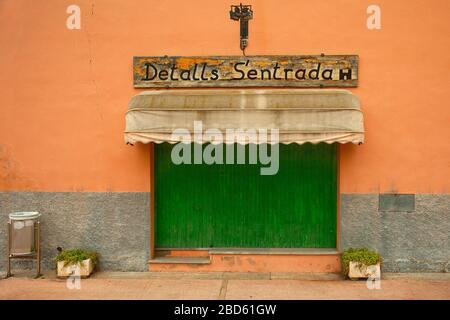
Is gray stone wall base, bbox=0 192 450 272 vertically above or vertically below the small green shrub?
above

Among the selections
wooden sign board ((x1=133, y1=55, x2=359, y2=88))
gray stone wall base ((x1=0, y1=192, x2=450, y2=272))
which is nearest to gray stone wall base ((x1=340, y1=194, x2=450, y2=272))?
gray stone wall base ((x1=0, y1=192, x2=450, y2=272))

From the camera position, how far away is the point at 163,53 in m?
8.25

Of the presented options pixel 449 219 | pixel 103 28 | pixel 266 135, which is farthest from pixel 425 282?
pixel 103 28

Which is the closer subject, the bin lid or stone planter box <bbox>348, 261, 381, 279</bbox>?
stone planter box <bbox>348, 261, 381, 279</bbox>

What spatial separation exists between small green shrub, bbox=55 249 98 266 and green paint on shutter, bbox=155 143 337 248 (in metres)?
1.20

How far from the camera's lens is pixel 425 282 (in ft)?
24.8

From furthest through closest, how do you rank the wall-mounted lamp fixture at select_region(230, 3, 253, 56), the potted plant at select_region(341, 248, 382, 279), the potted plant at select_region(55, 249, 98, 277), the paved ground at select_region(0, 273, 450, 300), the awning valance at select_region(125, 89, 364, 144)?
the wall-mounted lamp fixture at select_region(230, 3, 253, 56)
the potted plant at select_region(55, 249, 98, 277)
the potted plant at select_region(341, 248, 382, 279)
the awning valance at select_region(125, 89, 364, 144)
the paved ground at select_region(0, 273, 450, 300)

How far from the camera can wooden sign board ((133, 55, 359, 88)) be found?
8.05 meters

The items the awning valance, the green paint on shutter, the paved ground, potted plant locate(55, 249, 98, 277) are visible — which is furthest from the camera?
the green paint on shutter

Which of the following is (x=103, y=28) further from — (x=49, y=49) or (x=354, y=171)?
(x=354, y=171)

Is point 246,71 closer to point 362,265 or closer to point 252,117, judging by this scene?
point 252,117

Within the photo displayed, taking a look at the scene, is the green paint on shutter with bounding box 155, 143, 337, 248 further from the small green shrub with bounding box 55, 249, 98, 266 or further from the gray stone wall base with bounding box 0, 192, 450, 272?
the small green shrub with bounding box 55, 249, 98, 266

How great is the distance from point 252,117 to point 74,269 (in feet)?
13.4

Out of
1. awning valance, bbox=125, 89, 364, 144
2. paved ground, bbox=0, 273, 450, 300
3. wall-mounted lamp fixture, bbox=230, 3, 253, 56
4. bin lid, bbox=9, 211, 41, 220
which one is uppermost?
wall-mounted lamp fixture, bbox=230, 3, 253, 56
